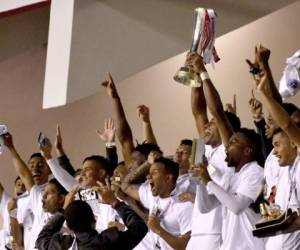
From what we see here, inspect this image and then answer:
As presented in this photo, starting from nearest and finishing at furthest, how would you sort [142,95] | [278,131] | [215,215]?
[278,131], [215,215], [142,95]

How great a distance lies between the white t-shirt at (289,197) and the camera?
4.40 meters

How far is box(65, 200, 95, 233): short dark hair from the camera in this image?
436 cm

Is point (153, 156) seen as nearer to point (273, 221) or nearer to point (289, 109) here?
point (289, 109)

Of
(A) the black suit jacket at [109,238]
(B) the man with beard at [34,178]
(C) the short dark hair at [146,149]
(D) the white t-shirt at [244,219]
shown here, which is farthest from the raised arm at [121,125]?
(A) the black suit jacket at [109,238]

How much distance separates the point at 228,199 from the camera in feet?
15.4

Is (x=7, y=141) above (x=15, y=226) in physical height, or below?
above

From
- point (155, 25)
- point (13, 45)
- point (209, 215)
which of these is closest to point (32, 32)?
point (13, 45)

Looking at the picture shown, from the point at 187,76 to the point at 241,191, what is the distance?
894 millimetres

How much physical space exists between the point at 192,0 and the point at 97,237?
3241mm

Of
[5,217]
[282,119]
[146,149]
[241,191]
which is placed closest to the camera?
[282,119]

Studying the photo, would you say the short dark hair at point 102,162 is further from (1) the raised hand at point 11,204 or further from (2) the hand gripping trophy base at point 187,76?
(1) the raised hand at point 11,204

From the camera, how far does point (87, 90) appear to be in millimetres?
6824

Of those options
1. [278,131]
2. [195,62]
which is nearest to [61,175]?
[195,62]

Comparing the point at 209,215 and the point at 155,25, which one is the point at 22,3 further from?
the point at 209,215
